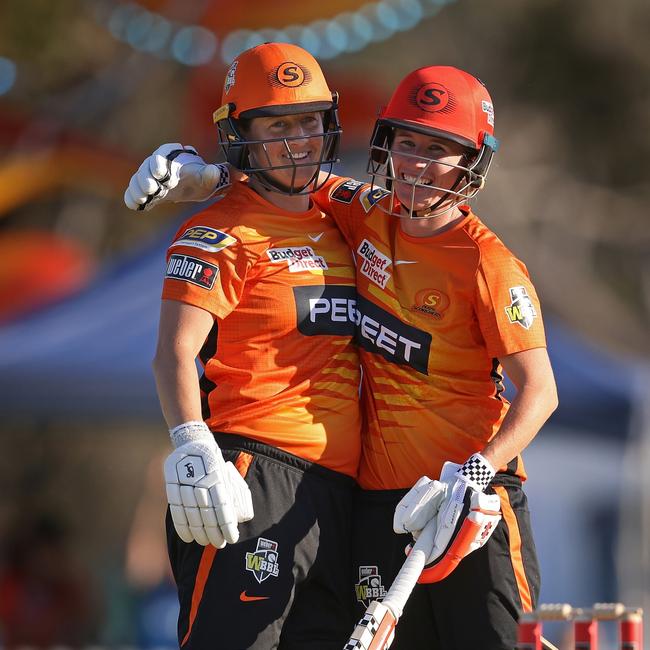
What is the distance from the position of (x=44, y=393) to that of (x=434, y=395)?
3.27 metres

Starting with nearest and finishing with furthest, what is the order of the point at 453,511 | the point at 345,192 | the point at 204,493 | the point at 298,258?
the point at 204,493
the point at 453,511
the point at 298,258
the point at 345,192

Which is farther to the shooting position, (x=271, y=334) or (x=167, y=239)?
(x=167, y=239)

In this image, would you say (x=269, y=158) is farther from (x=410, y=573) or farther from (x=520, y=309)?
(x=410, y=573)

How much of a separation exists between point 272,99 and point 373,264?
2.00 ft

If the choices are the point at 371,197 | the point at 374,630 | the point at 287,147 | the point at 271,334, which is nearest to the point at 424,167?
the point at 371,197

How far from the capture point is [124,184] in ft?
31.3

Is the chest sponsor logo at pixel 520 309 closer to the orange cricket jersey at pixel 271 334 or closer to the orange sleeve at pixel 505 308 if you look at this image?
the orange sleeve at pixel 505 308

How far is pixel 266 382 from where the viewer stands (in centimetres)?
409

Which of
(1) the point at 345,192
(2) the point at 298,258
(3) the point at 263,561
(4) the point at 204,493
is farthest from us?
(1) the point at 345,192

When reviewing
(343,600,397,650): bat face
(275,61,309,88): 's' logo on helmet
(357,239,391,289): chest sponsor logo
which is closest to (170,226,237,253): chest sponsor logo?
(357,239,391,289): chest sponsor logo

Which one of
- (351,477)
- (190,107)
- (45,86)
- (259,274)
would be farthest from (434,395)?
(45,86)

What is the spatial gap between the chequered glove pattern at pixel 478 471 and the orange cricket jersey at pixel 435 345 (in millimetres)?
209

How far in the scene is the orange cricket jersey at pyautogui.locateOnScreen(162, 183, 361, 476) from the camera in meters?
4.06

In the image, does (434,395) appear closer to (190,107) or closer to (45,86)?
(190,107)
